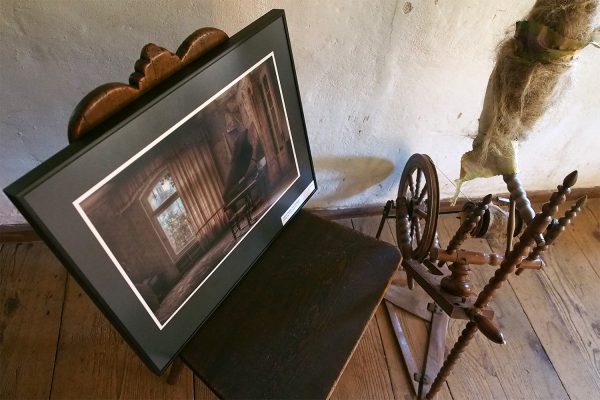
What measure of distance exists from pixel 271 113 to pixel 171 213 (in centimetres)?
25

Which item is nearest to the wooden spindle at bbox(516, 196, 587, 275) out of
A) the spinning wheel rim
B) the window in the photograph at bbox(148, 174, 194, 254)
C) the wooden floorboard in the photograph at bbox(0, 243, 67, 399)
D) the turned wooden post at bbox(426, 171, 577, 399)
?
the turned wooden post at bbox(426, 171, 577, 399)

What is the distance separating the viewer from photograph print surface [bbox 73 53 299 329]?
504 mm

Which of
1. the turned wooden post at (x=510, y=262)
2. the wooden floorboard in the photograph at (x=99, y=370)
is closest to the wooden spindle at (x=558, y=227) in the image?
the turned wooden post at (x=510, y=262)

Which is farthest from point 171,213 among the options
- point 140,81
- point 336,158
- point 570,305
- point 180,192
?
point 570,305

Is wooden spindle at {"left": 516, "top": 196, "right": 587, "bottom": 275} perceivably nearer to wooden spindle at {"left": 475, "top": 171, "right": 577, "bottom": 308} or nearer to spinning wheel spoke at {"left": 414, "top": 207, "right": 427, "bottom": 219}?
wooden spindle at {"left": 475, "top": 171, "right": 577, "bottom": 308}

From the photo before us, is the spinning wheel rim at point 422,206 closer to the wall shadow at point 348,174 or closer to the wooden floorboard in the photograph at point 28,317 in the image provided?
the wall shadow at point 348,174

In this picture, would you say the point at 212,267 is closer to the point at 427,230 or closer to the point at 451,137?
the point at 427,230

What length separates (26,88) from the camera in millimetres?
Answer: 789

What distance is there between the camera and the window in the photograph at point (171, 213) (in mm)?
547

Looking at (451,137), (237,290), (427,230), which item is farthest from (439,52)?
(237,290)

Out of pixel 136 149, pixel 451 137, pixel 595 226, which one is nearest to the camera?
pixel 136 149

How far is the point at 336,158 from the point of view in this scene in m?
1.09

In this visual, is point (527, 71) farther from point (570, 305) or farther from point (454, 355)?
point (570, 305)

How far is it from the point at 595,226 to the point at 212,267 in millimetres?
1328
